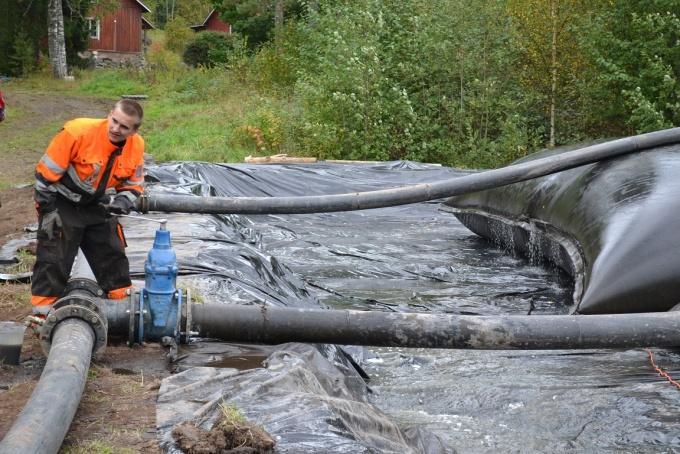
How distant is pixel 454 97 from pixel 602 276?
10.8 metres

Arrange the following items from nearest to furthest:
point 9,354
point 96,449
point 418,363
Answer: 1. point 96,449
2. point 9,354
3. point 418,363

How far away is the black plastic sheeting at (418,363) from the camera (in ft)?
12.5

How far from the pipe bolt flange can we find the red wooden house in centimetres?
3670

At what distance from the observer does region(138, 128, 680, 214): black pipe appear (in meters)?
6.54

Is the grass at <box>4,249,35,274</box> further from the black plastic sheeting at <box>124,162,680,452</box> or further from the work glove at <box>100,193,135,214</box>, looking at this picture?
the work glove at <box>100,193,135,214</box>

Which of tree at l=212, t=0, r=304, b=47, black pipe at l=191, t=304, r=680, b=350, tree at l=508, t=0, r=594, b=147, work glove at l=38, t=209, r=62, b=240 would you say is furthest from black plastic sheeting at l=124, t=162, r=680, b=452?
tree at l=212, t=0, r=304, b=47

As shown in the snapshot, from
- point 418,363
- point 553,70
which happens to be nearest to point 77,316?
point 418,363

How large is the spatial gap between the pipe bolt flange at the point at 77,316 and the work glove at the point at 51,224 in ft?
1.66

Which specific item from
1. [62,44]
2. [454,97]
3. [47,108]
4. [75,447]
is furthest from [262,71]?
[75,447]

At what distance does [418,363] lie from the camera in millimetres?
5285

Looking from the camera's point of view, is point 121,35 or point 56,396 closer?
point 56,396

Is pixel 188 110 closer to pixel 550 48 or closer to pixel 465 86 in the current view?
pixel 465 86

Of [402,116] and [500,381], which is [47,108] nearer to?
[402,116]

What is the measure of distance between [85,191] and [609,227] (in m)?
3.51
